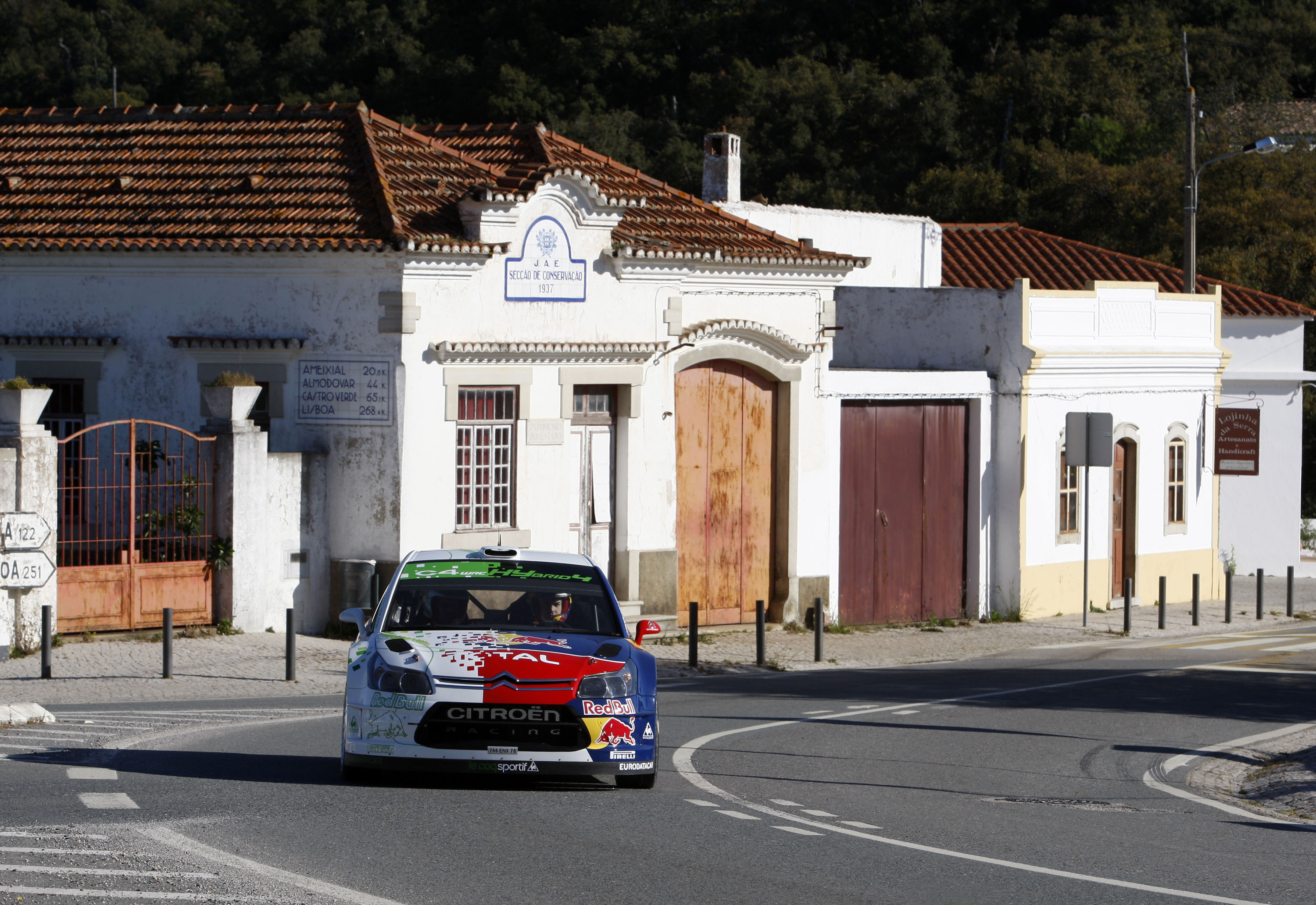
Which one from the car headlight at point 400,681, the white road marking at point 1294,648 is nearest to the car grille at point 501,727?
the car headlight at point 400,681

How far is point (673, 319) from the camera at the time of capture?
23.3 meters

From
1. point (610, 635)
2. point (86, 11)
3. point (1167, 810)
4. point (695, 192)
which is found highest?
point (86, 11)

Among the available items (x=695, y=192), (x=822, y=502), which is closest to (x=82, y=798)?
(x=822, y=502)

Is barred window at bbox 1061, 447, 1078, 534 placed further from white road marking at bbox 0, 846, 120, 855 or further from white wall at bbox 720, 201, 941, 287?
white road marking at bbox 0, 846, 120, 855

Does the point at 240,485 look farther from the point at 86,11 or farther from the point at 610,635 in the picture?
the point at 86,11

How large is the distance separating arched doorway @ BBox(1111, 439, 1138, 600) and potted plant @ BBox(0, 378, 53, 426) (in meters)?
17.6

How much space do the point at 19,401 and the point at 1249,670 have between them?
Result: 14019 millimetres

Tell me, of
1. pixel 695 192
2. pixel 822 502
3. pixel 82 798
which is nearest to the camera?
pixel 82 798

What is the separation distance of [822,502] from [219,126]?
9.63 metres

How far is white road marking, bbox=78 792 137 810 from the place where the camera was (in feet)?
32.6

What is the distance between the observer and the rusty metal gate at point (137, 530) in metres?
19.2

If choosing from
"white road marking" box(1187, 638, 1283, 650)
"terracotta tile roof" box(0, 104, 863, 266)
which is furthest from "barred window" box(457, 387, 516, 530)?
"white road marking" box(1187, 638, 1283, 650)

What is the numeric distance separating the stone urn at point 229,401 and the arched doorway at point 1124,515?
1511cm

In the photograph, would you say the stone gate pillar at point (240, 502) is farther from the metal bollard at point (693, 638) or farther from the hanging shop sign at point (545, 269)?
the metal bollard at point (693, 638)
